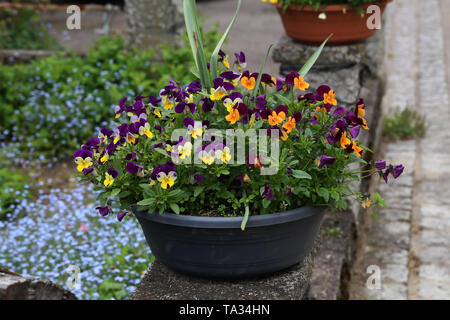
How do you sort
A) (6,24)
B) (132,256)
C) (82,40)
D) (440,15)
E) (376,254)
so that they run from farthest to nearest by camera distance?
1. (440,15)
2. (82,40)
3. (6,24)
4. (376,254)
5. (132,256)

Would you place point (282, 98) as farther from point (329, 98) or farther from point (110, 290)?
point (110, 290)

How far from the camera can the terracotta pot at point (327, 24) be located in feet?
10.4

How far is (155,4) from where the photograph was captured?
5.29 meters

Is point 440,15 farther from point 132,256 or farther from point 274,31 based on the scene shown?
point 132,256

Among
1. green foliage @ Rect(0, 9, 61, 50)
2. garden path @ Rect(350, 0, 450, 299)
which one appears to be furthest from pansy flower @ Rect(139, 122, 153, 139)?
green foliage @ Rect(0, 9, 61, 50)

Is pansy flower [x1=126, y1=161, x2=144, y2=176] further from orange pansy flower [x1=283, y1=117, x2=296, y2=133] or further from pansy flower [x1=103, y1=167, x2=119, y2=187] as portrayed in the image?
orange pansy flower [x1=283, y1=117, x2=296, y2=133]

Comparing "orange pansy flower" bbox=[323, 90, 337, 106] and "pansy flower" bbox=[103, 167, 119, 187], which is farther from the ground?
"orange pansy flower" bbox=[323, 90, 337, 106]

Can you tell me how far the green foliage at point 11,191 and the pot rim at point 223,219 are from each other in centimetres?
235

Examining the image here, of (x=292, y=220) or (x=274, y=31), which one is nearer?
(x=292, y=220)

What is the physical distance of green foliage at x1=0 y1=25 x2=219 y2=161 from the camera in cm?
482

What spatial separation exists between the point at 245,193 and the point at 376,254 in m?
2.20

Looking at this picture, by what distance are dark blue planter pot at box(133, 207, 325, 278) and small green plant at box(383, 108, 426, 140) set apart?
12.8 feet

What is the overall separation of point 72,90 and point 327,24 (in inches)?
105
